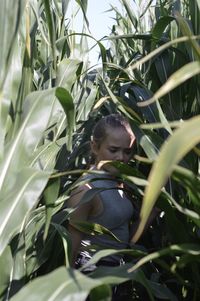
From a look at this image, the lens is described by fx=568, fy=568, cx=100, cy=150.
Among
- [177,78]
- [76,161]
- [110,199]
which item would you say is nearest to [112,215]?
[110,199]

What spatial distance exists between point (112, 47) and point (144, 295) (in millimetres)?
1340

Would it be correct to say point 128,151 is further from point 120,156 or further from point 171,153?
point 171,153

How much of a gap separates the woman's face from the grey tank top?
58 millimetres

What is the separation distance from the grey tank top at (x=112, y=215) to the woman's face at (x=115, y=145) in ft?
0.19

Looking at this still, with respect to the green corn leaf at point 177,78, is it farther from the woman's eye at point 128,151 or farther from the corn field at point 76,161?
the woman's eye at point 128,151

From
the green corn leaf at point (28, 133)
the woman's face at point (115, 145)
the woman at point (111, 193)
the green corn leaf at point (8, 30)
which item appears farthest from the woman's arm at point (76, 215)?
the green corn leaf at point (8, 30)

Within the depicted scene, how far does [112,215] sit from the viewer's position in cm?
133

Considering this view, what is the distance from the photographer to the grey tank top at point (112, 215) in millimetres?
1310

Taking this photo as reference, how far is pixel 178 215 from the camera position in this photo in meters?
1.22

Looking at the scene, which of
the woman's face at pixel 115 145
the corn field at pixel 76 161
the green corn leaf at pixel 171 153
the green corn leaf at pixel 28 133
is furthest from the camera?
the woman's face at pixel 115 145

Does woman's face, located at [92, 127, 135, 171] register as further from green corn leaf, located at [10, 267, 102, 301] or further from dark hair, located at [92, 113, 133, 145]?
green corn leaf, located at [10, 267, 102, 301]

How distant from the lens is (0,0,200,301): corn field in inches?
28.6

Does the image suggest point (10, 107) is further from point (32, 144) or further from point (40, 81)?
point (40, 81)

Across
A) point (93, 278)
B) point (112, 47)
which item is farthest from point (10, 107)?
point (112, 47)
